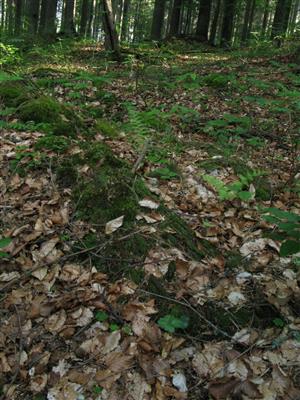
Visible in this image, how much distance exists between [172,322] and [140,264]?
56 cm

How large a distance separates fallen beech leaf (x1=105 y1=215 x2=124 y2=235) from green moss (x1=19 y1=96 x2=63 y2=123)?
6.85 feet

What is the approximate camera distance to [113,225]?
3332 millimetres

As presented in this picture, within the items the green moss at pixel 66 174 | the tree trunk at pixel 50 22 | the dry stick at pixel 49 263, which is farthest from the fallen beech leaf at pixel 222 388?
the tree trunk at pixel 50 22

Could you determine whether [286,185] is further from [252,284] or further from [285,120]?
[285,120]

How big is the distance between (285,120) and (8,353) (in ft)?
18.3

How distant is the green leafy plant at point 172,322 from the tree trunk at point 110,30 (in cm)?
862

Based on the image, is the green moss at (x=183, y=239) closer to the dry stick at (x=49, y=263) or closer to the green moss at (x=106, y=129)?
the dry stick at (x=49, y=263)

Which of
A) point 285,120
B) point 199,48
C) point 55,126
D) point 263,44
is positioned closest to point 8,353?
point 55,126

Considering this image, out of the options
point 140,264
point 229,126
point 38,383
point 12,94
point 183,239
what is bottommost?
point 38,383

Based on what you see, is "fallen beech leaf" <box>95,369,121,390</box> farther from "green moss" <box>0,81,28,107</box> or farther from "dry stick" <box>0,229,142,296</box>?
"green moss" <box>0,81,28,107</box>

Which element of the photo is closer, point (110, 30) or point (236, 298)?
point (236, 298)

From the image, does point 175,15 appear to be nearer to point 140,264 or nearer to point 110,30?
point 110,30

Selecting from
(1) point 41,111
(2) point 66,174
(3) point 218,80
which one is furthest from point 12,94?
(3) point 218,80

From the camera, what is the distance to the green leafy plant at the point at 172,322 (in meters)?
2.71
